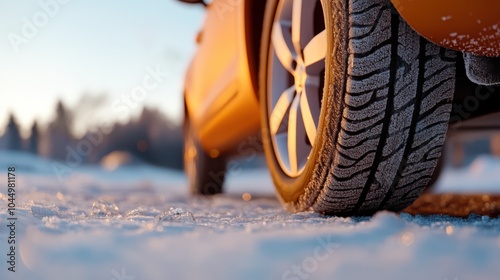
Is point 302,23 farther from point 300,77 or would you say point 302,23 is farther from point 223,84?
point 223,84

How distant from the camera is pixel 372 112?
4.76ft

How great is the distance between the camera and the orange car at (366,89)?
131cm

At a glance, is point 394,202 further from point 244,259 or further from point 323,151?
point 244,259

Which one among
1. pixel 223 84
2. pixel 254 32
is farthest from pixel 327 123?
pixel 223 84

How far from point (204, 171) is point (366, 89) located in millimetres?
3157

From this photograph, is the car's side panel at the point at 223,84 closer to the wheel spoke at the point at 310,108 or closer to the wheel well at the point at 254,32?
the wheel well at the point at 254,32

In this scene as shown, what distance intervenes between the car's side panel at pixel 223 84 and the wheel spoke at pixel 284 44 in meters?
0.31

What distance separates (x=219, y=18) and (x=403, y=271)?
2.26m

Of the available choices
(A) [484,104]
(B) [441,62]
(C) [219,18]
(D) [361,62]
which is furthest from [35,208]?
(C) [219,18]

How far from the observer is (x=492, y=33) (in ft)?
4.10

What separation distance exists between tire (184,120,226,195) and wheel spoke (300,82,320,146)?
257cm

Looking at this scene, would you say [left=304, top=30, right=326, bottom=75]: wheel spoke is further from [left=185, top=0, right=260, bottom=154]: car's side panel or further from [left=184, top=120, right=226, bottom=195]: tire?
[left=184, top=120, right=226, bottom=195]: tire

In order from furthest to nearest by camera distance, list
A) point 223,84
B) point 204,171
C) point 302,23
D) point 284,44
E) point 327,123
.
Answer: point 204,171
point 223,84
point 284,44
point 302,23
point 327,123

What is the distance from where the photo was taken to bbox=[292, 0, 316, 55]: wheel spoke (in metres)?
1.90
